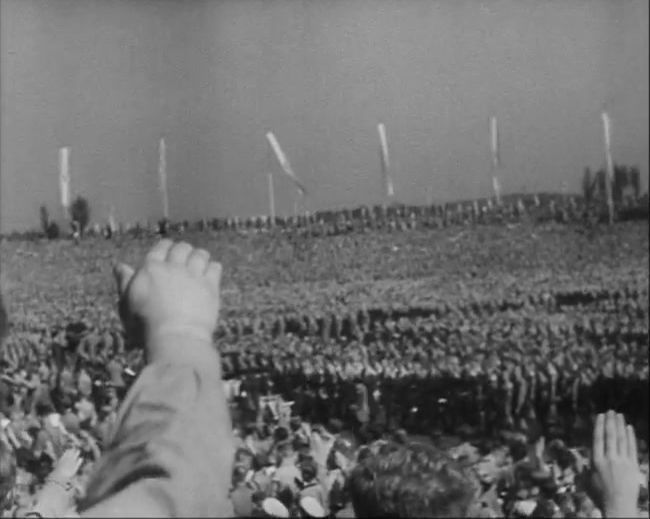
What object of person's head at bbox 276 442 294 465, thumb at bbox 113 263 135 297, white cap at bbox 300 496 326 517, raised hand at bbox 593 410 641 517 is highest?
thumb at bbox 113 263 135 297

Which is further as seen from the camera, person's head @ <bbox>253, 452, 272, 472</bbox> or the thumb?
person's head @ <bbox>253, 452, 272, 472</bbox>

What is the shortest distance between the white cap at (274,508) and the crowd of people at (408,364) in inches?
2.7

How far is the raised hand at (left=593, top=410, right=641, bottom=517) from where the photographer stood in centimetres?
123

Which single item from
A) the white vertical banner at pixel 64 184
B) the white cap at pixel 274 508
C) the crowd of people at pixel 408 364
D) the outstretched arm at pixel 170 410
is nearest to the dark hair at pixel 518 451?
the crowd of people at pixel 408 364

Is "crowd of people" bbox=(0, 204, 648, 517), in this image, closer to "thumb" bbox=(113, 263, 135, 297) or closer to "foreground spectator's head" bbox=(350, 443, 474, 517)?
"foreground spectator's head" bbox=(350, 443, 474, 517)

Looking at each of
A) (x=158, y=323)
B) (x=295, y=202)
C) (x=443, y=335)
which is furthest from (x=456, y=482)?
(x=443, y=335)

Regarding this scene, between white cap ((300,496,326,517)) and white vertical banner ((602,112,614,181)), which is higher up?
white vertical banner ((602,112,614,181))

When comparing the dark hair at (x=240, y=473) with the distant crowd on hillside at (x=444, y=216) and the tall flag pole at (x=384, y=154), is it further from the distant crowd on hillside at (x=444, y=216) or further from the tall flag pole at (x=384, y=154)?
the tall flag pole at (x=384, y=154)

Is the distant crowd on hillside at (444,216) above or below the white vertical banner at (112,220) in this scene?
below

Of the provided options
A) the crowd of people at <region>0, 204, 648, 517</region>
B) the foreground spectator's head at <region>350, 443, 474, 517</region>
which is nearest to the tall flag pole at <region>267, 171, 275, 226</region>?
the crowd of people at <region>0, 204, 648, 517</region>

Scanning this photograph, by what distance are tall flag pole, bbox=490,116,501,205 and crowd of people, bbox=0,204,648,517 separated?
145 mm

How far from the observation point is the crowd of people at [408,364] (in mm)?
3787

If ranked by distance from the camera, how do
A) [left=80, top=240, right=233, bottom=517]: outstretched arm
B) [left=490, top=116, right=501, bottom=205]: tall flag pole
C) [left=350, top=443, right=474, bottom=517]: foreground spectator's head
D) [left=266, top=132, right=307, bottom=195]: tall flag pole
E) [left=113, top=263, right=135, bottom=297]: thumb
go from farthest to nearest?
[left=490, top=116, right=501, bottom=205]: tall flag pole
[left=266, top=132, right=307, bottom=195]: tall flag pole
[left=350, top=443, right=474, bottom=517]: foreground spectator's head
[left=113, top=263, right=135, bottom=297]: thumb
[left=80, top=240, right=233, bottom=517]: outstretched arm

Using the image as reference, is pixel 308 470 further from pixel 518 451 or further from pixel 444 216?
pixel 444 216
